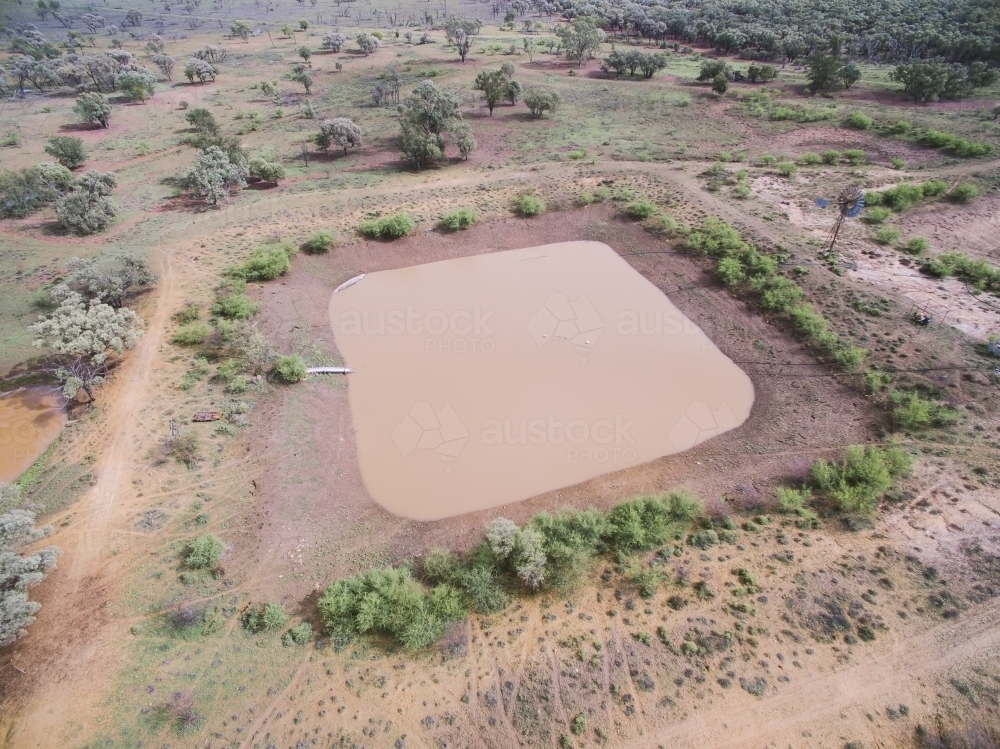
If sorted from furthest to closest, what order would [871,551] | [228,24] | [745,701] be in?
1. [228,24]
2. [871,551]
3. [745,701]

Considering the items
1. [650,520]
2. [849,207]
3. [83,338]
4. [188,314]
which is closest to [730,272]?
[849,207]

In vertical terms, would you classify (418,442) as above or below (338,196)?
below

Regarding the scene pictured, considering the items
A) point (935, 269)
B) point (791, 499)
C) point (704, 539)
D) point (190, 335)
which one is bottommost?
point (704, 539)

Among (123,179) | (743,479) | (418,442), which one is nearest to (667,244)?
(743,479)

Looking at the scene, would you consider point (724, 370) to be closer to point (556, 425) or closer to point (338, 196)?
point (556, 425)

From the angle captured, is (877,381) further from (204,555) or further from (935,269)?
(204,555)

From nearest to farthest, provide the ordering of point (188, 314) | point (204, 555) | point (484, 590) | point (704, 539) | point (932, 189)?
point (484, 590) < point (204, 555) < point (704, 539) < point (188, 314) < point (932, 189)

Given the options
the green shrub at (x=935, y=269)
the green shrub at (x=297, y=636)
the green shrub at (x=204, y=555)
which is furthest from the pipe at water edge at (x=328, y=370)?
the green shrub at (x=935, y=269)
